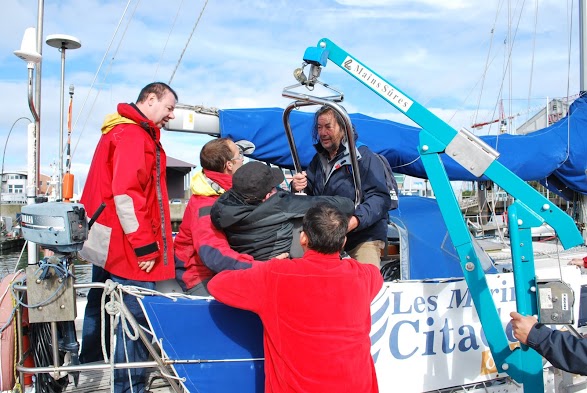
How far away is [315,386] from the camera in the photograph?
6.61 ft

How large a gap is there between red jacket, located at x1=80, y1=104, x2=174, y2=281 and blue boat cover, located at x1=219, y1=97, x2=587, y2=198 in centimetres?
156

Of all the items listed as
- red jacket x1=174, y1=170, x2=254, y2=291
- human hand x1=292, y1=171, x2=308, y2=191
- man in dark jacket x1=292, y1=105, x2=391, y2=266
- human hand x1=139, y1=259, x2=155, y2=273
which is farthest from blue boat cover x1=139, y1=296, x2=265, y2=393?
human hand x1=292, y1=171, x2=308, y2=191

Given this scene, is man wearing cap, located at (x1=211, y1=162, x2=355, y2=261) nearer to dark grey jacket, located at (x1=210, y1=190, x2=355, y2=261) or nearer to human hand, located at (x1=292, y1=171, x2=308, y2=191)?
dark grey jacket, located at (x1=210, y1=190, x2=355, y2=261)

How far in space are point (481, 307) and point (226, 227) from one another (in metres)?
1.46

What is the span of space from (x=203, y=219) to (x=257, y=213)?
0.33m

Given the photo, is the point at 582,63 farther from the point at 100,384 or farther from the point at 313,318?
the point at 100,384

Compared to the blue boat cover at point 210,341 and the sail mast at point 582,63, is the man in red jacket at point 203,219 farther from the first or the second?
the sail mast at point 582,63

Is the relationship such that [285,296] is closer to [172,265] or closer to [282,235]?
[282,235]

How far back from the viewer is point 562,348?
2.04 m

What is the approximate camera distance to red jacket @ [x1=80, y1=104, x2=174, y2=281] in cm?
265

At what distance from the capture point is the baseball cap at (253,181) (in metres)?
2.46

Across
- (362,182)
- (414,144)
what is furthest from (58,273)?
(414,144)

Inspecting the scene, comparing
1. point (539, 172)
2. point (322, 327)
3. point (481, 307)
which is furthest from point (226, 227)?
point (539, 172)

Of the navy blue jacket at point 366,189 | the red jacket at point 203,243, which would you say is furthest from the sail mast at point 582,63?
the red jacket at point 203,243
